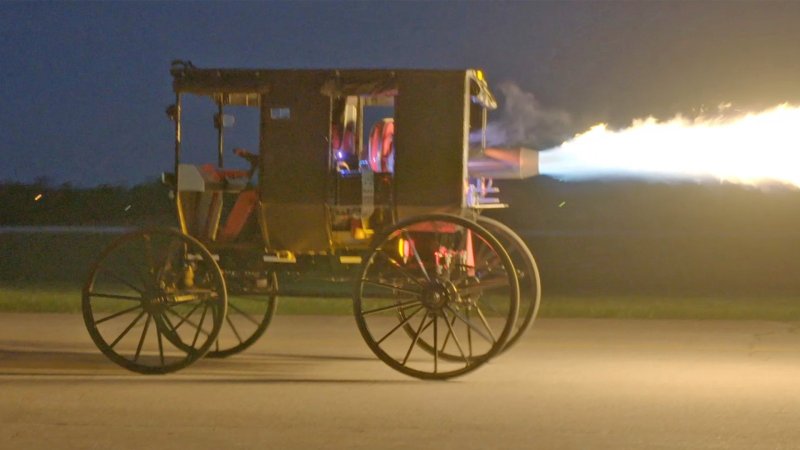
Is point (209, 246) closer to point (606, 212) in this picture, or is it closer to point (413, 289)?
point (413, 289)

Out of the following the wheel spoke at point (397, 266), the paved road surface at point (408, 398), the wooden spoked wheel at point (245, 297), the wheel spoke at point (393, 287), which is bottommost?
the paved road surface at point (408, 398)

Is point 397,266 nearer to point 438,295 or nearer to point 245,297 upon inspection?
point 438,295

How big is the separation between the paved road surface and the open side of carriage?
446 millimetres

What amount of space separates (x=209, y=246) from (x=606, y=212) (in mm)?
37564

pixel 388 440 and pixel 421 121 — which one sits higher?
pixel 421 121

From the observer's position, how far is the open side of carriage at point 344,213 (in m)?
9.74

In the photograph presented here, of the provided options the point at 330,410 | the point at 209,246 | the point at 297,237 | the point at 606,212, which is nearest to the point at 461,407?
the point at 330,410

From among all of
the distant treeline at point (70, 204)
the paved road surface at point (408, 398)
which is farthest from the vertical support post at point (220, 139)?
the distant treeline at point (70, 204)

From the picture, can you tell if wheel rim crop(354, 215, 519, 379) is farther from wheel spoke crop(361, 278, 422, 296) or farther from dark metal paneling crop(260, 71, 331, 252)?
dark metal paneling crop(260, 71, 331, 252)

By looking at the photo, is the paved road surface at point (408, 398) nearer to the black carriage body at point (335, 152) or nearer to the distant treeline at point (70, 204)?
the black carriage body at point (335, 152)

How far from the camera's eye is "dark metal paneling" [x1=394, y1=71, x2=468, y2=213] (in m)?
9.74

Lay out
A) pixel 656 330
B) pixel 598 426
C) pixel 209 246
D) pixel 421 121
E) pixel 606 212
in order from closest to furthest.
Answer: pixel 598 426 < pixel 421 121 < pixel 209 246 < pixel 656 330 < pixel 606 212

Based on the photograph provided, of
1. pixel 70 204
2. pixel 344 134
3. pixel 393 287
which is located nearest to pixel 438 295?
pixel 393 287

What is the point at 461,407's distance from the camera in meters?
8.70
